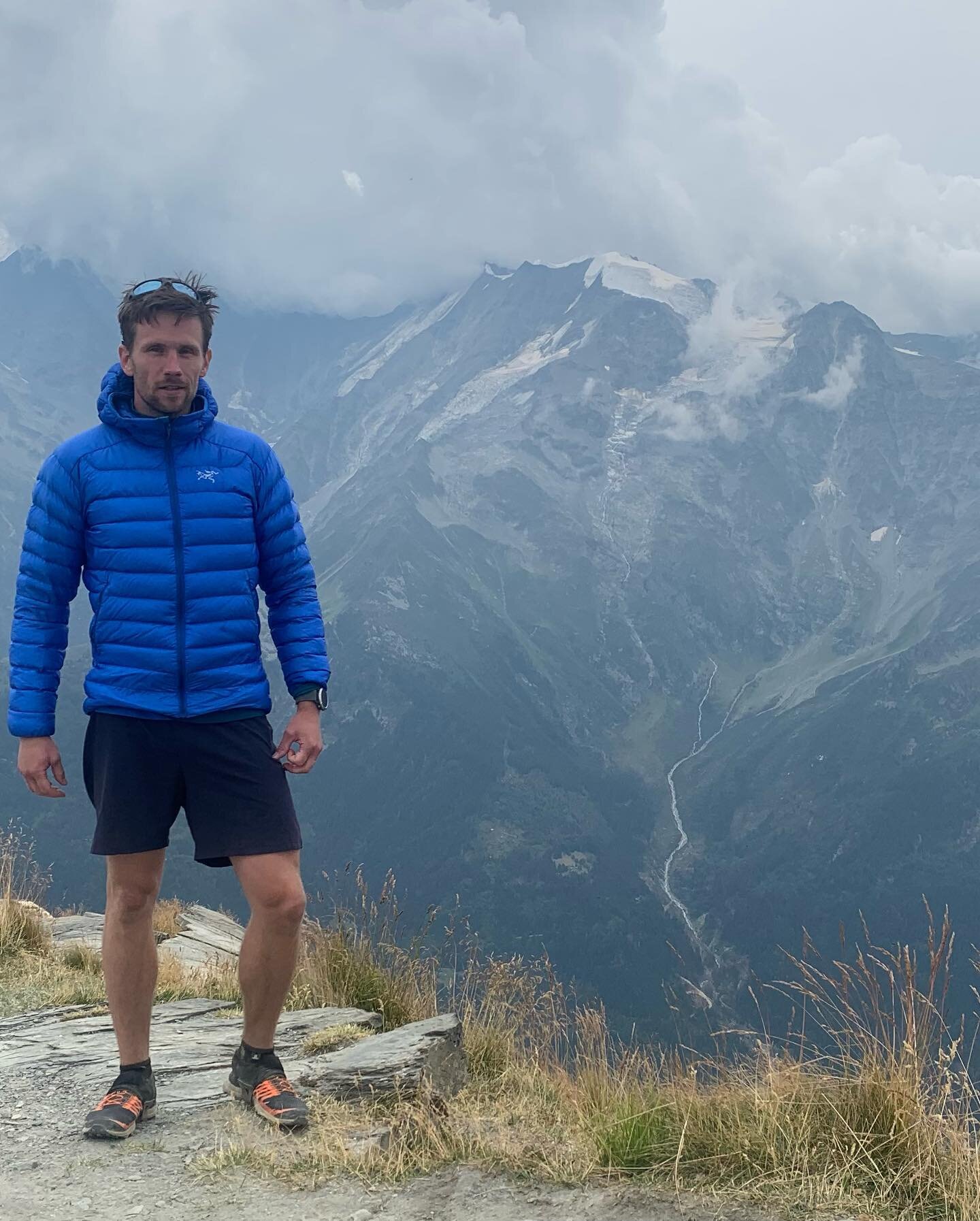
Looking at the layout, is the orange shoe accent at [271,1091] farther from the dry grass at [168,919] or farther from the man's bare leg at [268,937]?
the dry grass at [168,919]

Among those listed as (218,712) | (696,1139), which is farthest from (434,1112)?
(218,712)

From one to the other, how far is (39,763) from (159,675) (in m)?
0.81

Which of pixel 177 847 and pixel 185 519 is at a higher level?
pixel 185 519

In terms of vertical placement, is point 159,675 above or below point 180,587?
below

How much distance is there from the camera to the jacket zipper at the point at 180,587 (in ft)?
15.2

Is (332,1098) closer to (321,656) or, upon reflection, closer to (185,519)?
(321,656)

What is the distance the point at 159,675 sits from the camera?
15.1 feet

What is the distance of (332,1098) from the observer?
15.1ft

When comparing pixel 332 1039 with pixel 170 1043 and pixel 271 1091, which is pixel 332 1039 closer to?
pixel 271 1091

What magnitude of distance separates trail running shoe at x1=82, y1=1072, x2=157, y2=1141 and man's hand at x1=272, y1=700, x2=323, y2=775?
1.68 m

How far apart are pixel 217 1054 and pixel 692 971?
18796 centimetres

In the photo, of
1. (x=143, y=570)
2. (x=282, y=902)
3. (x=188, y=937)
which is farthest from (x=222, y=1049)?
(x=188, y=937)

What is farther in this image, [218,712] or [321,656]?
[321,656]

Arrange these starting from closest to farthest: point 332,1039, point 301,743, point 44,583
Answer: point 44,583
point 301,743
point 332,1039
